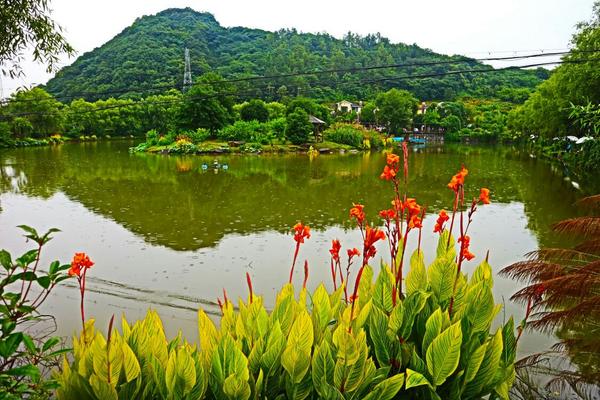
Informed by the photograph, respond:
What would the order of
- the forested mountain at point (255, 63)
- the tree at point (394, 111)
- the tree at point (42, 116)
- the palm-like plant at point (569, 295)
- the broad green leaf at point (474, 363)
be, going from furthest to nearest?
the forested mountain at point (255, 63) < the tree at point (394, 111) < the tree at point (42, 116) < the palm-like plant at point (569, 295) < the broad green leaf at point (474, 363)

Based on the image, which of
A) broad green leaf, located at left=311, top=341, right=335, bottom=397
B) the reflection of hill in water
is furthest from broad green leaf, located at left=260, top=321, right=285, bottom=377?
the reflection of hill in water

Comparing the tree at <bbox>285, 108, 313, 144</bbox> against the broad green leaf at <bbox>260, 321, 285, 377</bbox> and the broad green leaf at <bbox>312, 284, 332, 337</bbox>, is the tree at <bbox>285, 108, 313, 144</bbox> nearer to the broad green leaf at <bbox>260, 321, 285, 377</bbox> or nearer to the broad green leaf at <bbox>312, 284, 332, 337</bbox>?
the broad green leaf at <bbox>312, 284, 332, 337</bbox>

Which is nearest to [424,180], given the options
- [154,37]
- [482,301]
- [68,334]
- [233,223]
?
[233,223]

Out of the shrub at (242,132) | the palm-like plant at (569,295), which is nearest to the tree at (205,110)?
the shrub at (242,132)

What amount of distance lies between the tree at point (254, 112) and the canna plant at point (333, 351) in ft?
103

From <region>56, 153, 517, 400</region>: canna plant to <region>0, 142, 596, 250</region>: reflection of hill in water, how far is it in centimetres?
533

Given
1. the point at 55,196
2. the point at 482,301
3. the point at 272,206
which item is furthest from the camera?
the point at 55,196

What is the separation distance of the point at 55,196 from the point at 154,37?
5905cm

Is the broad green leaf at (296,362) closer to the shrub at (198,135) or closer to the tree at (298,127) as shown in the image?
the tree at (298,127)

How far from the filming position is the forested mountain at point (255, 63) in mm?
48938

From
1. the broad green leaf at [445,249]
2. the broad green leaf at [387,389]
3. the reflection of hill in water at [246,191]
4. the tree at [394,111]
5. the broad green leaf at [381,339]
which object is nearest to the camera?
the broad green leaf at [387,389]

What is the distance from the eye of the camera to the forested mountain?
161ft

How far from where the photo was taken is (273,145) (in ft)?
85.7

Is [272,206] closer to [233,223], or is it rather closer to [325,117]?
[233,223]
